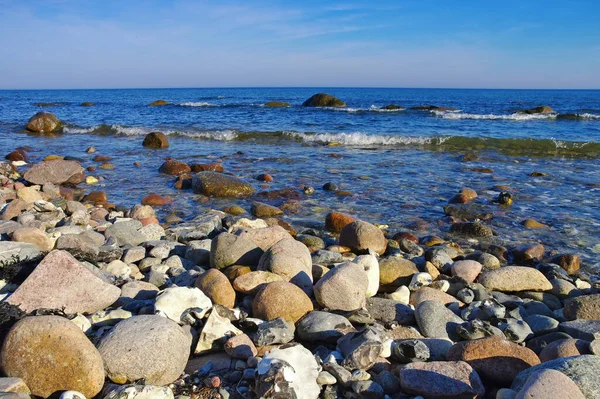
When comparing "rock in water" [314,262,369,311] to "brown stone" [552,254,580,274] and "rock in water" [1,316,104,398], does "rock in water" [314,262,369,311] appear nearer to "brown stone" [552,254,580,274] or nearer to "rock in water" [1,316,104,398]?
"rock in water" [1,316,104,398]

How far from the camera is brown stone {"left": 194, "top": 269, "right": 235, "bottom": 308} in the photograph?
3736 mm

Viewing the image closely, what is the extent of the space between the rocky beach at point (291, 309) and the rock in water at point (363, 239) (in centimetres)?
2

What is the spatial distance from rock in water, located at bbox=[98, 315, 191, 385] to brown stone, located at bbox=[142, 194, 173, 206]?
558 cm

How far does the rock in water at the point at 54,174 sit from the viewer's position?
32.6 feet

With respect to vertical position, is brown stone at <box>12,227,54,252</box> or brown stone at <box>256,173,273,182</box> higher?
brown stone at <box>12,227,54,252</box>

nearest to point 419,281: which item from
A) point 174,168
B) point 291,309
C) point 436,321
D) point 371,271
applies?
point 371,271

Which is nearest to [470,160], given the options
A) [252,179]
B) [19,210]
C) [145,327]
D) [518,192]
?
[518,192]

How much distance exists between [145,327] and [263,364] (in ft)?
2.69

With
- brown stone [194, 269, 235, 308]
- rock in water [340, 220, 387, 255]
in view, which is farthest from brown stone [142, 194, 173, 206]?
brown stone [194, 269, 235, 308]

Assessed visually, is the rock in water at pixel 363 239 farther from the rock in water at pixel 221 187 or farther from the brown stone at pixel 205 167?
the brown stone at pixel 205 167

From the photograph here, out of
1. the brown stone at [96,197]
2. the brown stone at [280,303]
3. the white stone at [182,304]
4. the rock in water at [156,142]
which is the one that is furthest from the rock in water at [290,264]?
the rock in water at [156,142]

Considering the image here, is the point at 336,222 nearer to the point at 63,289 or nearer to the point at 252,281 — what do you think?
the point at 252,281

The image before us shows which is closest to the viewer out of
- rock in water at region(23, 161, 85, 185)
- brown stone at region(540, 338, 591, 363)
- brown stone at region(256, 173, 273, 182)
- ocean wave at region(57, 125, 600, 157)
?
brown stone at region(540, 338, 591, 363)

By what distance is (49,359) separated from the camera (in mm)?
2551
